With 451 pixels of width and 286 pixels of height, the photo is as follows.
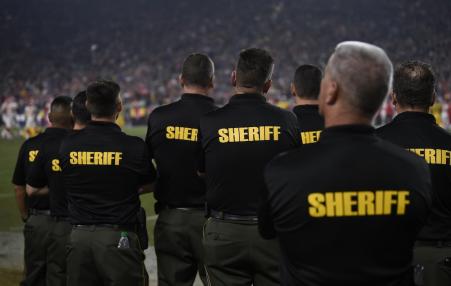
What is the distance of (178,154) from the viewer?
13.3ft

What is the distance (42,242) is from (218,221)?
181 cm

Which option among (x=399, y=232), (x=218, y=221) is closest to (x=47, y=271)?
(x=218, y=221)

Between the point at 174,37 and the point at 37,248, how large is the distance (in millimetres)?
43417

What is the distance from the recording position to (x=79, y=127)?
4234 mm

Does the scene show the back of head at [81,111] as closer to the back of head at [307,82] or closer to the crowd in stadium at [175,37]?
the back of head at [307,82]

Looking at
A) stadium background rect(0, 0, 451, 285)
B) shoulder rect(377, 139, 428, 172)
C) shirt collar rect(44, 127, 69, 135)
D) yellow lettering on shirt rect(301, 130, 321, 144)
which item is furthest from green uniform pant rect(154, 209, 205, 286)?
stadium background rect(0, 0, 451, 285)

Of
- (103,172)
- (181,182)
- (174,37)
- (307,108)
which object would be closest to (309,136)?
(307,108)

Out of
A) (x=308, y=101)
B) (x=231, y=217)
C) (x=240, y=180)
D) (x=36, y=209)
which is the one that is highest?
(x=308, y=101)

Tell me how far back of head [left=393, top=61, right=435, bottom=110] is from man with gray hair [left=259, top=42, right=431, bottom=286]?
4.48ft

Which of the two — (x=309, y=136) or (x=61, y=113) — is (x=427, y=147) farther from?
(x=61, y=113)

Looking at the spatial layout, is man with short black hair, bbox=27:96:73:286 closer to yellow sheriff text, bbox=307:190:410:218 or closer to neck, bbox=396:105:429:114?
neck, bbox=396:105:429:114

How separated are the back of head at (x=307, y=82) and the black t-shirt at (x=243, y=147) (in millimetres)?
962

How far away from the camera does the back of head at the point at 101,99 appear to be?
3.73m

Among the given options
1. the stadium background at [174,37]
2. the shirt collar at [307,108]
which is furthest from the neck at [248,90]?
the stadium background at [174,37]
